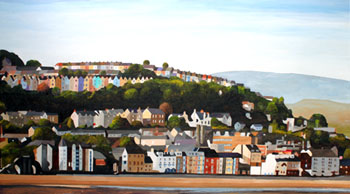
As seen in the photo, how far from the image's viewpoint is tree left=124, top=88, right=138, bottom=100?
1395cm

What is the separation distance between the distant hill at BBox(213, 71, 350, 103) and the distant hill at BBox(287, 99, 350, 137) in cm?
12

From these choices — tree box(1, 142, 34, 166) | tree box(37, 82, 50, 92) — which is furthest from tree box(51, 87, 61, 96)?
tree box(1, 142, 34, 166)

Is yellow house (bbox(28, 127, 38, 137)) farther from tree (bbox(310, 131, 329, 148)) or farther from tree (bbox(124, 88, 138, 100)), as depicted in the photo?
tree (bbox(310, 131, 329, 148))

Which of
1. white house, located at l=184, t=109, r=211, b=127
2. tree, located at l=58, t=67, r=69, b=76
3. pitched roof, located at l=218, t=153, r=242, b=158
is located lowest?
pitched roof, located at l=218, t=153, r=242, b=158

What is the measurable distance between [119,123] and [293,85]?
14.1ft

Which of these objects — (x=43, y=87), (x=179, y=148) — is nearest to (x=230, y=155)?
(x=179, y=148)

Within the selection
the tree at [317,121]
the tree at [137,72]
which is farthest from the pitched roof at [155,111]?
the tree at [317,121]

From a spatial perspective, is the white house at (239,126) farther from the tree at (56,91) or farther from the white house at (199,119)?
the tree at (56,91)

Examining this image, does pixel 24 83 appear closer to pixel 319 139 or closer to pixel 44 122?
pixel 44 122

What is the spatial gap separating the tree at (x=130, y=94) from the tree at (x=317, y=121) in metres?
4.22

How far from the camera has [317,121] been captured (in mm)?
14297

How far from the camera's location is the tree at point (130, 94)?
Result: 14.0 m

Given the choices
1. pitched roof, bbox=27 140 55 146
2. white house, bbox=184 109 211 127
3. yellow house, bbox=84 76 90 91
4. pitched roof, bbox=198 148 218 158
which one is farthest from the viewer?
yellow house, bbox=84 76 90 91

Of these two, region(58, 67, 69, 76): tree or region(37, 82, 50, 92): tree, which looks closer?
region(37, 82, 50, 92): tree
